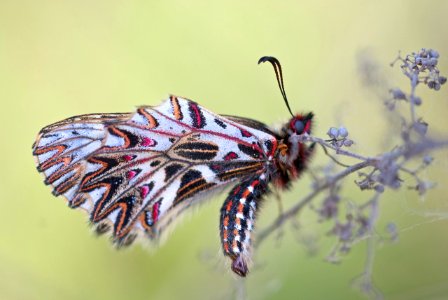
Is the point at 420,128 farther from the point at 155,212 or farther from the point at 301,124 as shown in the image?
the point at 155,212

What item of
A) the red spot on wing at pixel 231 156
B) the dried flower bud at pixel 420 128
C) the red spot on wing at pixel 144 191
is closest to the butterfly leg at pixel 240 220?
the red spot on wing at pixel 231 156

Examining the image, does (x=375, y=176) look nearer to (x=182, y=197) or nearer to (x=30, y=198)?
(x=182, y=197)

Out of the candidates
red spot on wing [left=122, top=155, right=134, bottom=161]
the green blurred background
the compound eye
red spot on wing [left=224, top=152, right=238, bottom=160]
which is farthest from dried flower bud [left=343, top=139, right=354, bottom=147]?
the green blurred background

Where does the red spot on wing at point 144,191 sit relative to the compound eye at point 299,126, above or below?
below

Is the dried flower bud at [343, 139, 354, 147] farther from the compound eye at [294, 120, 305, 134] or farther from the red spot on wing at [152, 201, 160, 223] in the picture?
the red spot on wing at [152, 201, 160, 223]

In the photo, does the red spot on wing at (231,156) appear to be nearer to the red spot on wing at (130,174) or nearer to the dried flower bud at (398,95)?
the red spot on wing at (130,174)

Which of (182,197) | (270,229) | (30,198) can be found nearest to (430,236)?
A: (270,229)

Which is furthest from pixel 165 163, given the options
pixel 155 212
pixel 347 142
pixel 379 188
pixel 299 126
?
pixel 379 188
